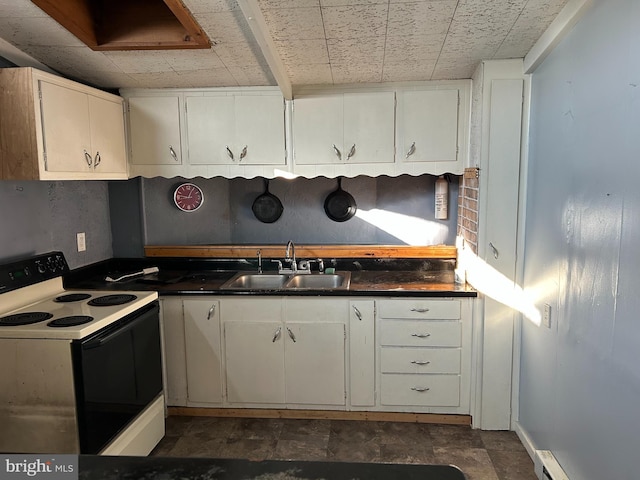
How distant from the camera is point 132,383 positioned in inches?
96.6

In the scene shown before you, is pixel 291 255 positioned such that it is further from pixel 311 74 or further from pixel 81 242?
pixel 81 242

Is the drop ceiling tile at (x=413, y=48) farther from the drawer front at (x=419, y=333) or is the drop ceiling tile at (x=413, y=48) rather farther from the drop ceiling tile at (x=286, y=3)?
the drawer front at (x=419, y=333)

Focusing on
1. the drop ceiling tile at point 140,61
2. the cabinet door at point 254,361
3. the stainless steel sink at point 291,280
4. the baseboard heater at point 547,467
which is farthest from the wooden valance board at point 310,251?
the baseboard heater at point 547,467

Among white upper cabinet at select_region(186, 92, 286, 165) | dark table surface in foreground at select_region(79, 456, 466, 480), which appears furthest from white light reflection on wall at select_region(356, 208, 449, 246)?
dark table surface in foreground at select_region(79, 456, 466, 480)

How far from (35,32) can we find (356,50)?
1.59 meters

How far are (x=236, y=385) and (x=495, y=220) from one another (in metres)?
1.82

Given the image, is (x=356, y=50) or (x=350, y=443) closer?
(x=356, y=50)

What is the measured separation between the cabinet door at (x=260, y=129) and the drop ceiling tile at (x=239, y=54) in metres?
0.35

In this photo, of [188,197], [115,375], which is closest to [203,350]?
[115,375]

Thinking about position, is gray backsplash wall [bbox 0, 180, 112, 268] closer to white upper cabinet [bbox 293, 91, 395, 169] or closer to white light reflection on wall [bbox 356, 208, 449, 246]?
white upper cabinet [bbox 293, 91, 395, 169]

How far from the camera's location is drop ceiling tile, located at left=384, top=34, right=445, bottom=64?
2.44m

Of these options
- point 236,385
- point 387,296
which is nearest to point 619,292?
point 387,296

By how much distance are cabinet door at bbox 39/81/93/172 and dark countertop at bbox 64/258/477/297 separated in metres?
0.79

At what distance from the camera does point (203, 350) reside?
2982 mm
